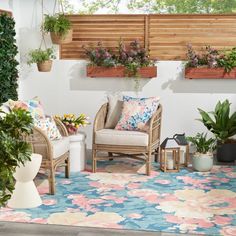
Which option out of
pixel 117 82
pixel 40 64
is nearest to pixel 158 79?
pixel 117 82

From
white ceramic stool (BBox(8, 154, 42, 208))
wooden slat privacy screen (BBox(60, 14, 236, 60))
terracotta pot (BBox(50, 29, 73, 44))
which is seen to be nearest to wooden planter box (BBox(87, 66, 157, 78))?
wooden slat privacy screen (BBox(60, 14, 236, 60))

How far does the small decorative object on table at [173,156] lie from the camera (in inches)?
239

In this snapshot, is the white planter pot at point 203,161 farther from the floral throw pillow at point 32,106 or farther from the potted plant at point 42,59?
the potted plant at point 42,59

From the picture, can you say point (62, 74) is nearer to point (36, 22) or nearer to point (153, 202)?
point (36, 22)

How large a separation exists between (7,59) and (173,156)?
235 centimetres

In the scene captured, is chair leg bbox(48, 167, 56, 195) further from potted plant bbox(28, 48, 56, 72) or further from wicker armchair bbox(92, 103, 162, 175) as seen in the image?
potted plant bbox(28, 48, 56, 72)

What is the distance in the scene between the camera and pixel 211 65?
6656 millimetres

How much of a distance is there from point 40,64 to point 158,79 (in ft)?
5.07

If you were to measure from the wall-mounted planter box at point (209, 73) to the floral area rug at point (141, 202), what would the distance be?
1200 millimetres

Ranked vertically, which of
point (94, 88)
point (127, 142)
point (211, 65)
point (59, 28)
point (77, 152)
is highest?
point (59, 28)

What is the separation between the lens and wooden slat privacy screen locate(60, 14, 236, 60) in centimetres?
680

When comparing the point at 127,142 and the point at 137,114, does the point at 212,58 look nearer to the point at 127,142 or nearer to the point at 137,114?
the point at 137,114

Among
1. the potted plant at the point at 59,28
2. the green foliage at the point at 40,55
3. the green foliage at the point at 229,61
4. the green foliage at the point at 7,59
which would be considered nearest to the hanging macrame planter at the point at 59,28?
the potted plant at the point at 59,28

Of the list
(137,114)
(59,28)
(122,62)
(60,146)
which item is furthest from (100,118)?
(59,28)
